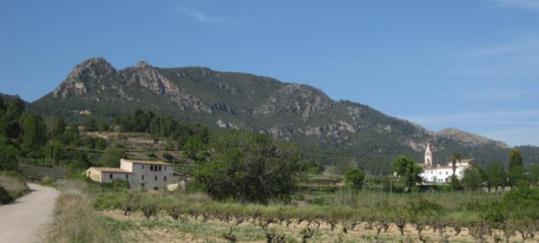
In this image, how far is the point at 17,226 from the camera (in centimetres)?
2383

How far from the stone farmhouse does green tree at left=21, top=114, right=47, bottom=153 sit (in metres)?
15.9

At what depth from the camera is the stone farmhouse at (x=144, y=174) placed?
9306 cm

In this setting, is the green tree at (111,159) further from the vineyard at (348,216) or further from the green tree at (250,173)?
the vineyard at (348,216)

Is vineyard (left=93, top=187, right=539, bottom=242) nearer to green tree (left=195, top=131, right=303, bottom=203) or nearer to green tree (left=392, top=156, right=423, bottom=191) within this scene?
green tree (left=195, top=131, right=303, bottom=203)

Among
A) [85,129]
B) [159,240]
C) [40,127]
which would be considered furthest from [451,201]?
[85,129]

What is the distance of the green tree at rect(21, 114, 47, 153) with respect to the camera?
106 metres

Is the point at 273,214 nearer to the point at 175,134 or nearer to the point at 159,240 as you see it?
the point at 159,240

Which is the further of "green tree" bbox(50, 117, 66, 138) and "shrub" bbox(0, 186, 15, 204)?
"green tree" bbox(50, 117, 66, 138)

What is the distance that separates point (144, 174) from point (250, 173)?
4597cm

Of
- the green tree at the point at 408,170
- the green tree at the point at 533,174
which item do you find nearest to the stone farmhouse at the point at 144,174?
the green tree at the point at 408,170

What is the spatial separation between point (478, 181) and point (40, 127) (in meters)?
74.1

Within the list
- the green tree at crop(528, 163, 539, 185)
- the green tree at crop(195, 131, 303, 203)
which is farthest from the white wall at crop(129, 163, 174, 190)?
the green tree at crop(528, 163, 539, 185)

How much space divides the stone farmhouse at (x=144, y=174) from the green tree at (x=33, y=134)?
15.9 m

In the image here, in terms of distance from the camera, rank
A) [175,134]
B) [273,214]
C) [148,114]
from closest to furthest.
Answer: [273,214] < [175,134] < [148,114]
